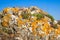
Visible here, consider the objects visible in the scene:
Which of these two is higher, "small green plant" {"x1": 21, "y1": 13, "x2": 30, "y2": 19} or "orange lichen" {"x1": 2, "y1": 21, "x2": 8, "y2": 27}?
"small green plant" {"x1": 21, "y1": 13, "x2": 30, "y2": 19}

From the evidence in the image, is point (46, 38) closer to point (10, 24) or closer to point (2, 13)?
point (10, 24)

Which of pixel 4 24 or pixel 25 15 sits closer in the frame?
pixel 4 24

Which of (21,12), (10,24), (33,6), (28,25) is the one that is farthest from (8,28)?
(33,6)

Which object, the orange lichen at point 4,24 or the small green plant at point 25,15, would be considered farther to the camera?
the small green plant at point 25,15

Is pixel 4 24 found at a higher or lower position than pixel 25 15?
lower

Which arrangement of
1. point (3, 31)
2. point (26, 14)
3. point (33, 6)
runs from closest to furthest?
1. point (3, 31)
2. point (26, 14)
3. point (33, 6)

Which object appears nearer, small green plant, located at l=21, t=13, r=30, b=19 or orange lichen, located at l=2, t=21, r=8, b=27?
orange lichen, located at l=2, t=21, r=8, b=27

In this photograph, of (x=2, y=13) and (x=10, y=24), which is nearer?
(x=10, y=24)

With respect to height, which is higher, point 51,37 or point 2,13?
point 2,13

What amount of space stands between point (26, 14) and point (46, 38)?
4732 millimetres

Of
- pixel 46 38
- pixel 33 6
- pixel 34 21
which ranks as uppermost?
pixel 33 6

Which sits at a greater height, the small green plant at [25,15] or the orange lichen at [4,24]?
the small green plant at [25,15]

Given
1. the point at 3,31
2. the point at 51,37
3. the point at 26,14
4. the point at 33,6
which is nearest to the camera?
the point at 3,31

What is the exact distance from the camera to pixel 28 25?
28.8 m
